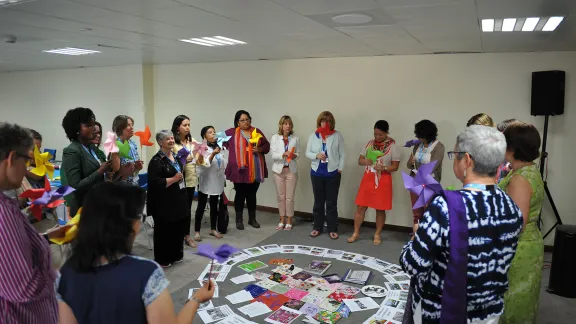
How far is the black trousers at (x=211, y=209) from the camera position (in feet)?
16.8

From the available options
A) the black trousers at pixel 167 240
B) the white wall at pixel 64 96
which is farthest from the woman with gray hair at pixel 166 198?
the white wall at pixel 64 96

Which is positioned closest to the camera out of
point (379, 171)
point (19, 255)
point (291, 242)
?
point (19, 255)

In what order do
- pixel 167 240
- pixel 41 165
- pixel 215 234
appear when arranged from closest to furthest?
1. pixel 41 165
2. pixel 167 240
3. pixel 215 234

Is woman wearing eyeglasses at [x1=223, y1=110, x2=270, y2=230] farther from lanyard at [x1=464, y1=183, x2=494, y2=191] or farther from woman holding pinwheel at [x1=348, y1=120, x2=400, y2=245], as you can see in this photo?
lanyard at [x1=464, y1=183, x2=494, y2=191]

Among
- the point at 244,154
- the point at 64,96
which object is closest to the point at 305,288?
the point at 244,154

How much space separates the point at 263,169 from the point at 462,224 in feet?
13.8

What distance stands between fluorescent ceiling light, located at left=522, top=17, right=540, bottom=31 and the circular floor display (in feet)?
8.22

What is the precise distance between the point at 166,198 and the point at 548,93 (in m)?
4.27

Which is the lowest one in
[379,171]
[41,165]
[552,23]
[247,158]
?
[379,171]

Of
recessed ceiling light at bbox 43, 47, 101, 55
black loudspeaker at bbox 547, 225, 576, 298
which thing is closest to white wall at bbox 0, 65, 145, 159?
recessed ceiling light at bbox 43, 47, 101, 55

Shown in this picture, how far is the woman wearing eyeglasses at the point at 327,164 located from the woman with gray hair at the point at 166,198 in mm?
1779

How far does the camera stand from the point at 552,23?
3.16 m

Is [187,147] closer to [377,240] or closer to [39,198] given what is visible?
[39,198]

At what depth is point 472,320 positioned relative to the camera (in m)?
1.66
